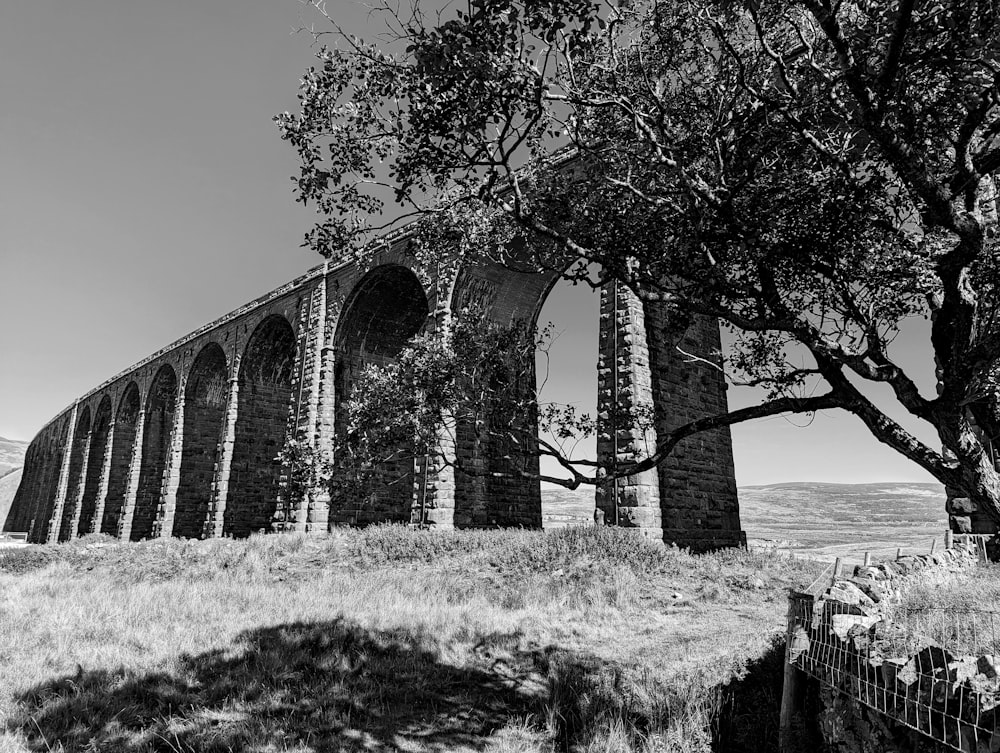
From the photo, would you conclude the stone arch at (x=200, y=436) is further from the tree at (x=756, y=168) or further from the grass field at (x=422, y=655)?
the tree at (x=756, y=168)

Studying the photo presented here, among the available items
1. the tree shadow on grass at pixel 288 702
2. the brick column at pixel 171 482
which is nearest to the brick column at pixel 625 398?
the tree shadow on grass at pixel 288 702

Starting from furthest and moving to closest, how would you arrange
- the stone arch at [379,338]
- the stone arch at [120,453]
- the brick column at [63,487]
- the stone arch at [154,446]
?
the brick column at [63,487] < the stone arch at [120,453] < the stone arch at [154,446] < the stone arch at [379,338]

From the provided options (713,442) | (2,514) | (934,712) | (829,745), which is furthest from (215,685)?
(2,514)

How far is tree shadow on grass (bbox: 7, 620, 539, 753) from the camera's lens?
5039mm

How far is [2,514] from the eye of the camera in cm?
7019

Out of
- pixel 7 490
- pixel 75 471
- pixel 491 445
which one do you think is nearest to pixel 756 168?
pixel 491 445

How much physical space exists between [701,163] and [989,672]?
527 centimetres

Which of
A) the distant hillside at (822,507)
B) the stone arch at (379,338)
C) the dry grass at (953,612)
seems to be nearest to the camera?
the dry grass at (953,612)

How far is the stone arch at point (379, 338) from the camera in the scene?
2208 cm

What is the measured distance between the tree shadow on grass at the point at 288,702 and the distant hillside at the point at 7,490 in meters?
84.2

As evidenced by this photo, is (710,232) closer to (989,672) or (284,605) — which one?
(989,672)

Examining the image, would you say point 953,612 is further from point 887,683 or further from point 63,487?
point 63,487

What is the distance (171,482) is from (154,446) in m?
6.94

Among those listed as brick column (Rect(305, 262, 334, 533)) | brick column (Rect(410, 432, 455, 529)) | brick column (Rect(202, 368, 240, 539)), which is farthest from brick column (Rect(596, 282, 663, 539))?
brick column (Rect(202, 368, 240, 539))
